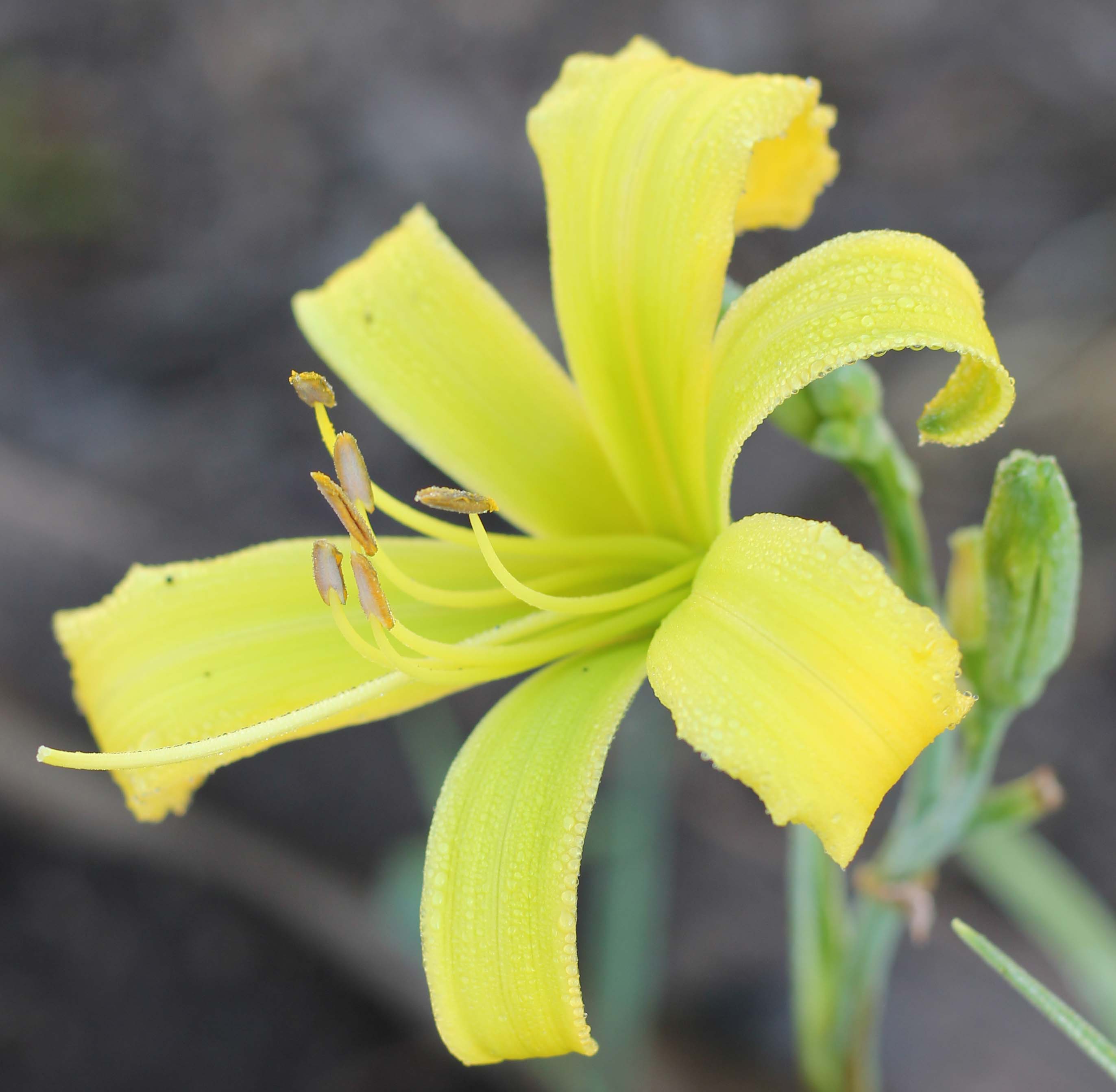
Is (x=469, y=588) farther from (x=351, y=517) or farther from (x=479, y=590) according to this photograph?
(x=351, y=517)

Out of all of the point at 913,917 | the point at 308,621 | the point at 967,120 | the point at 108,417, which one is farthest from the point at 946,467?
the point at 108,417

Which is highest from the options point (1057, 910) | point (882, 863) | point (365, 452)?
point (882, 863)

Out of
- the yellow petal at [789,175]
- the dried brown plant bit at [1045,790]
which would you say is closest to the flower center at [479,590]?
the yellow petal at [789,175]

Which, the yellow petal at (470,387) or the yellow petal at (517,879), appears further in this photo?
the yellow petal at (470,387)

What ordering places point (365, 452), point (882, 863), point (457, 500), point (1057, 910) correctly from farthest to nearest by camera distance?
point (365, 452)
point (1057, 910)
point (882, 863)
point (457, 500)

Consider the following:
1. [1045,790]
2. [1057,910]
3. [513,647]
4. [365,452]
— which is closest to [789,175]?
[513,647]

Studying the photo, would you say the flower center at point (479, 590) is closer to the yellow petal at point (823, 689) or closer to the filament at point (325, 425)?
the filament at point (325, 425)
